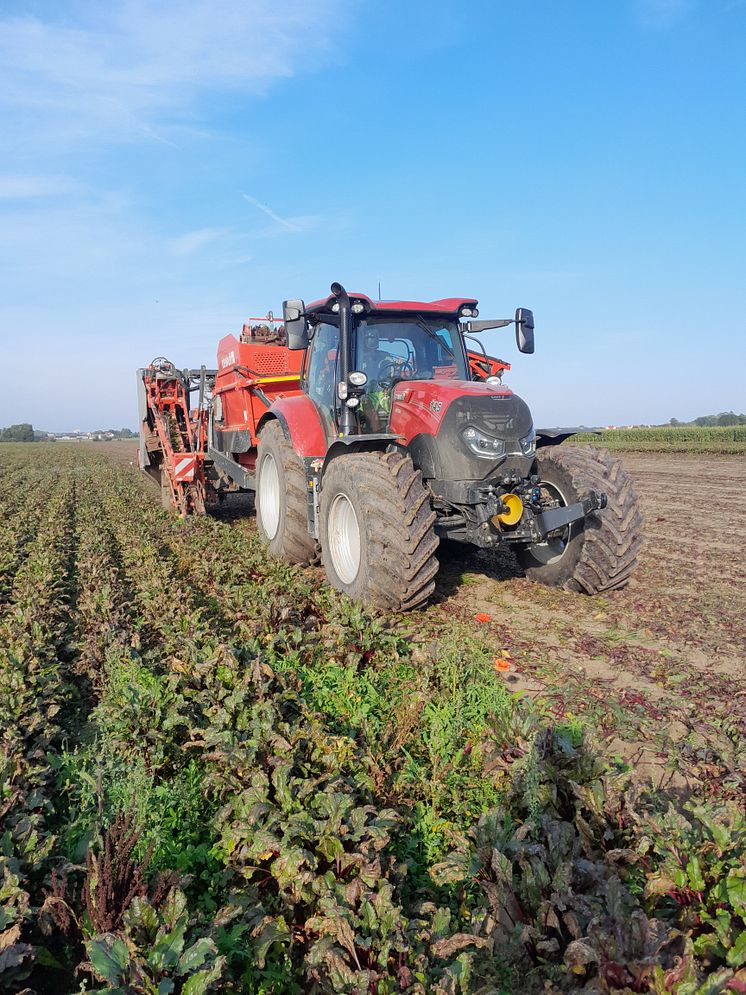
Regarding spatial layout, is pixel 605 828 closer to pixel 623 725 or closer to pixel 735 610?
pixel 623 725

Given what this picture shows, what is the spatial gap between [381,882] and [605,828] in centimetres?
92

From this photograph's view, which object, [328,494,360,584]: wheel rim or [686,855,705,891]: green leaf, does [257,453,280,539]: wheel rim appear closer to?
[328,494,360,584]: wheel rim

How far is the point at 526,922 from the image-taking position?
2211 millimetres

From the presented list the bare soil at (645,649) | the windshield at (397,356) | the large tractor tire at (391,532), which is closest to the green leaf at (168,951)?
the bare soil at (645,649)

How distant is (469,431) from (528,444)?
2.03ft

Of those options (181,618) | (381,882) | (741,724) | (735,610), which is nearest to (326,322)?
(181,618)

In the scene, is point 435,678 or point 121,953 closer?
point 121,953

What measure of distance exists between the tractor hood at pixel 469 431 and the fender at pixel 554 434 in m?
0.75

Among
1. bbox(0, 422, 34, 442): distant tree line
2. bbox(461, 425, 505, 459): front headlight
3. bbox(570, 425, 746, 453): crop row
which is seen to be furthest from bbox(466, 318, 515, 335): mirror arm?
bbox(0, 422, 34, 442): distant tree line

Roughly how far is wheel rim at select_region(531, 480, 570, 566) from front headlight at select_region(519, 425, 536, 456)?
357 millimetres

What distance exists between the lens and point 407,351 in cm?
616

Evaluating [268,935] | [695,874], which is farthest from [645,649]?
[268,935]

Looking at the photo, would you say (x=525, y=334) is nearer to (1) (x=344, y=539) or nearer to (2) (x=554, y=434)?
(2) (x=554, y=434)

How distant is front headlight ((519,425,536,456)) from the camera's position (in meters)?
5.50
